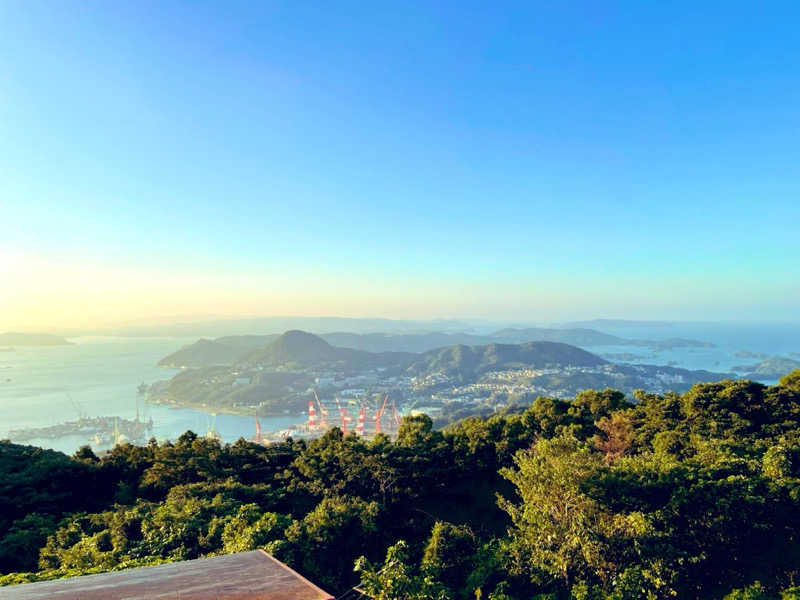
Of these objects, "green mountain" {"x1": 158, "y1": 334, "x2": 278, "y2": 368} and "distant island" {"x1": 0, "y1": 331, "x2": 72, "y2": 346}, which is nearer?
"green mountain" {"x1": 158, "y1": 334, "x2": 278, "y2": 368}

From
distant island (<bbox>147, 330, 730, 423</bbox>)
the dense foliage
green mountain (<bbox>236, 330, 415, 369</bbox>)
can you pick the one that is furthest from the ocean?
the dense foliage

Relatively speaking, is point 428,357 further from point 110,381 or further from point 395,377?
point 110,381

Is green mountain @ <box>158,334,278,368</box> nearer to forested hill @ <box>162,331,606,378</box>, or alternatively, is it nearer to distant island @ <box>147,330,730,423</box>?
distant island @ <box>147,330,730,423</box>

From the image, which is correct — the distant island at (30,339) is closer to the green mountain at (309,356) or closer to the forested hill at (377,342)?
the forested hill at (377,342)

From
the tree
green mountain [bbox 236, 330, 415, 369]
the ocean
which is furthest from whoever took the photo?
green mountain [bbox 236, 330, 415, 369]

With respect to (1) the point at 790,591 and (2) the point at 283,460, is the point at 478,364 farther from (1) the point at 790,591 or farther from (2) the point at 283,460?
(1) the point at 790,591

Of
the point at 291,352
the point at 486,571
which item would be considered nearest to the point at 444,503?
the point at 486,571
